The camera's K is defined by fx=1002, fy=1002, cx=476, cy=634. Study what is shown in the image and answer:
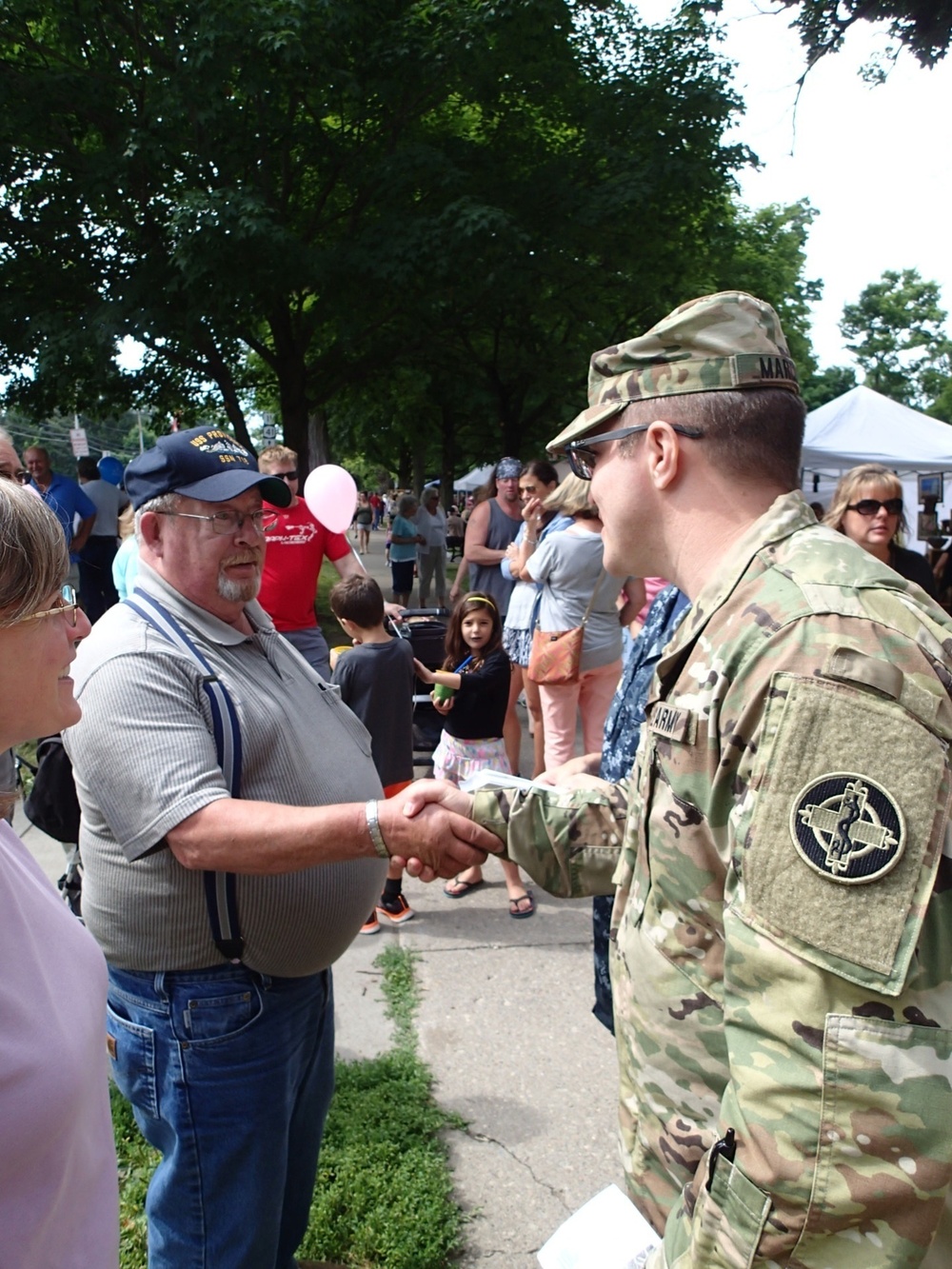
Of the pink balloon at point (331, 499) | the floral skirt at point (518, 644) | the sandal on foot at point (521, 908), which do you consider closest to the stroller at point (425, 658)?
the floral skirt at point (518, 644)

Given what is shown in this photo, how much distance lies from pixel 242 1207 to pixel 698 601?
155 centimetres

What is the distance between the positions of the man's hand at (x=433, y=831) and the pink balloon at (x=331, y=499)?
12.0 ft

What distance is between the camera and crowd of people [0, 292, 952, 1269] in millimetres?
1169

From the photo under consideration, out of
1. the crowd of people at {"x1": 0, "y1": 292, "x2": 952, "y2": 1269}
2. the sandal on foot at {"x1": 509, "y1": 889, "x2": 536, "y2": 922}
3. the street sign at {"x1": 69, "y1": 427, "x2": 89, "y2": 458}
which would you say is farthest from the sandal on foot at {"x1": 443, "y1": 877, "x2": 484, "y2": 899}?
the street sign at {"x1": 69, "y1": 427, "x2": 89, "y2": 458}

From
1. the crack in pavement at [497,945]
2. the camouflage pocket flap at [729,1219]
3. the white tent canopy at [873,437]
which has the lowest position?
the crack in pavement at [497,945]

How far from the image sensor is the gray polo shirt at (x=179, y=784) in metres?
1.91

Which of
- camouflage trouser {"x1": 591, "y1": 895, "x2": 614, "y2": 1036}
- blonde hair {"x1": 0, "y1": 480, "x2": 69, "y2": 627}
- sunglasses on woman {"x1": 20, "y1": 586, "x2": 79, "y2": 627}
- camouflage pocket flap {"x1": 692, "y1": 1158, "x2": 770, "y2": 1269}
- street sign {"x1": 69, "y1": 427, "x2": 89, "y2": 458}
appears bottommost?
camouflage trouser {"x1": 591, "y1": 895, "x2": 614, "y2": 1036}

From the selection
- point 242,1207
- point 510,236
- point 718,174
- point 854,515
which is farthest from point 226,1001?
point 718,174

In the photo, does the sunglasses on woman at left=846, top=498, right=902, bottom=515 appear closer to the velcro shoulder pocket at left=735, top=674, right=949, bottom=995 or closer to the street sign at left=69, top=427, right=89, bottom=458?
the velcro shoulder pocket at left=735, top=674, right=949, bottom=995

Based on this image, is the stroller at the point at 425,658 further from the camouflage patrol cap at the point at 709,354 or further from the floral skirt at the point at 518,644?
the camouflage patrol cap at the point at 709,354

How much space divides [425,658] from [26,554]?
493 centimetres

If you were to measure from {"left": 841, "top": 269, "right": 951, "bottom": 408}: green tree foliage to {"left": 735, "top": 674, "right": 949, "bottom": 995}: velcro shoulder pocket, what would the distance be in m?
70.2

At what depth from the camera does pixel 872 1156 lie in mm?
1138

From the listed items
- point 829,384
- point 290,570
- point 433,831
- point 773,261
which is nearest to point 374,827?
point 433,831
